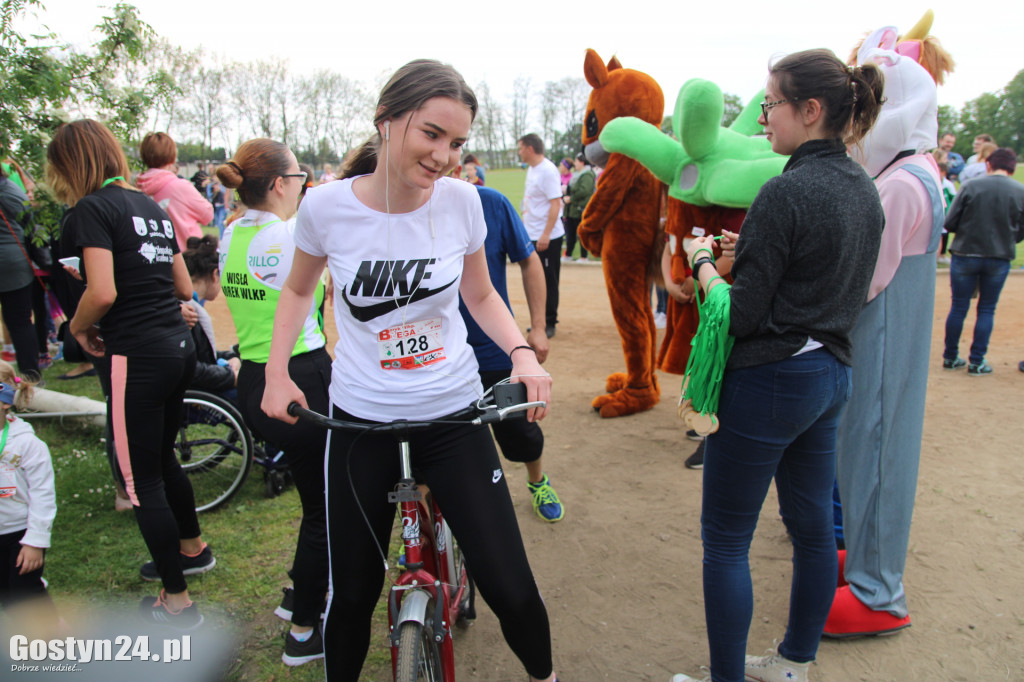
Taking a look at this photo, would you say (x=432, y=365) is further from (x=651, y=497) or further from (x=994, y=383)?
(x=994, y=383)

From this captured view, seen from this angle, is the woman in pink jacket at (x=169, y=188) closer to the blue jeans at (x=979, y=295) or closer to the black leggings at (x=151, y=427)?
the black leggings at (x=151, y=427)

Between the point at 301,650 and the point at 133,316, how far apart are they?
4.92 feet

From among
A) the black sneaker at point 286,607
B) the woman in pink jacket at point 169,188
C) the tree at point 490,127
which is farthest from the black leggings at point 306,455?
the tree at point 490,127

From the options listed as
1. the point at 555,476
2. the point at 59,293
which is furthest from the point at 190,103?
the point at 555,476

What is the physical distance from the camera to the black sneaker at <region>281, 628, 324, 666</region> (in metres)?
2.64

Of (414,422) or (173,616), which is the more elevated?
(414,422)

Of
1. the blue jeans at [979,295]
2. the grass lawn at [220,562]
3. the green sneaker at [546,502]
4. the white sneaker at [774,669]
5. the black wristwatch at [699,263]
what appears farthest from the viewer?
the blue jeans at [979,295]

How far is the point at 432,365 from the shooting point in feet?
6.20

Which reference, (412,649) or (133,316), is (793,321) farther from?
(133,316)

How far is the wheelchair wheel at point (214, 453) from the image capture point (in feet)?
13.1

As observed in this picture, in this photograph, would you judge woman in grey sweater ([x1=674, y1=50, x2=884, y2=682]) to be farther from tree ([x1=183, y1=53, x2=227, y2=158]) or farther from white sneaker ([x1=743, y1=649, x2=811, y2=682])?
tree ([x1=183, y1=53, x2=227, y2=158])

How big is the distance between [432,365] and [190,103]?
160ft

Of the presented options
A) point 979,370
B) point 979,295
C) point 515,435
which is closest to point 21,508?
point 515,435

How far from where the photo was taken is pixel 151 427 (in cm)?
275
